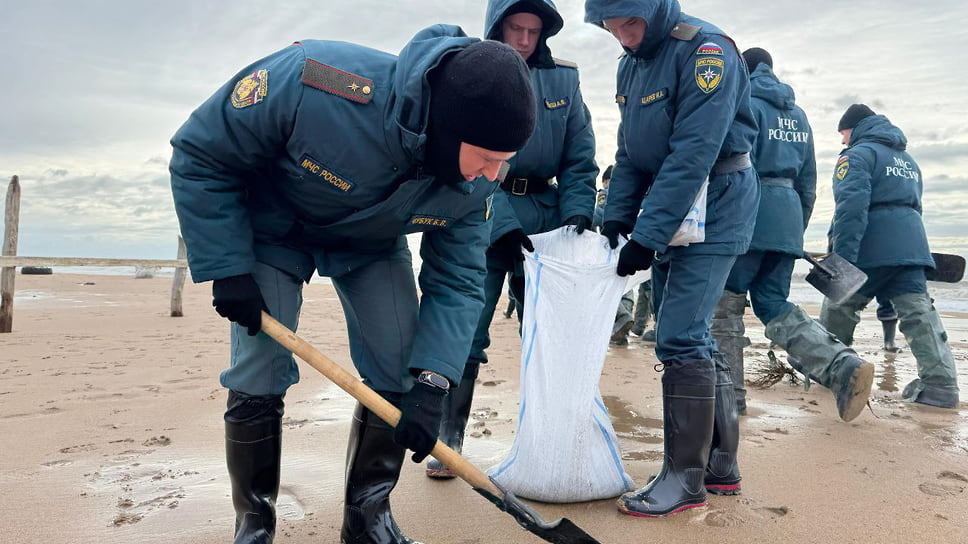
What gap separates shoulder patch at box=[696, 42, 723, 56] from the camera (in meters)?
2.20

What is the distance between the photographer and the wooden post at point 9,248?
283 inches

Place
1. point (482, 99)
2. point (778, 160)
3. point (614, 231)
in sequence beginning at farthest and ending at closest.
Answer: point (778, 160) < point (614, 231) < point (482, 99)

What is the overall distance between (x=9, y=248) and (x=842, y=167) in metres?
8.29

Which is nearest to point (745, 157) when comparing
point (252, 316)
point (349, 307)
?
point (349, 307)

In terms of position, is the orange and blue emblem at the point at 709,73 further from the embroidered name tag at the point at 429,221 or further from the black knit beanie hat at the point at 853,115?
the black knit beanie hat at the point at 853,115

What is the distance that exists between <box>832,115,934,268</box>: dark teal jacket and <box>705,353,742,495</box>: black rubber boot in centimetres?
237

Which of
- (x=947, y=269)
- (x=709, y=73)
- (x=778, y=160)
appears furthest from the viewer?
(x=947, y=269)

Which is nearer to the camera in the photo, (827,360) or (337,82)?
(337,82)

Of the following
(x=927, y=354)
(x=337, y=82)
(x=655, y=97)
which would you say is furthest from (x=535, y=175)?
(x=927, y=354)

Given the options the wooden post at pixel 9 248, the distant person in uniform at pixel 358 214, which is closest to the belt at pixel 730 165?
the distant person in uniform at pixel 358 214

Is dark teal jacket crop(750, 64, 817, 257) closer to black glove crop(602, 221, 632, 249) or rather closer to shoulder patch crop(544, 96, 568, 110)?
black glove crop(602, 221, 632, 249)

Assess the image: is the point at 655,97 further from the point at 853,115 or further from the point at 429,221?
the point at 853,115

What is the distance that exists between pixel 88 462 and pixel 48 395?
1.52 metres

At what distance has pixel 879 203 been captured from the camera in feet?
14.9
